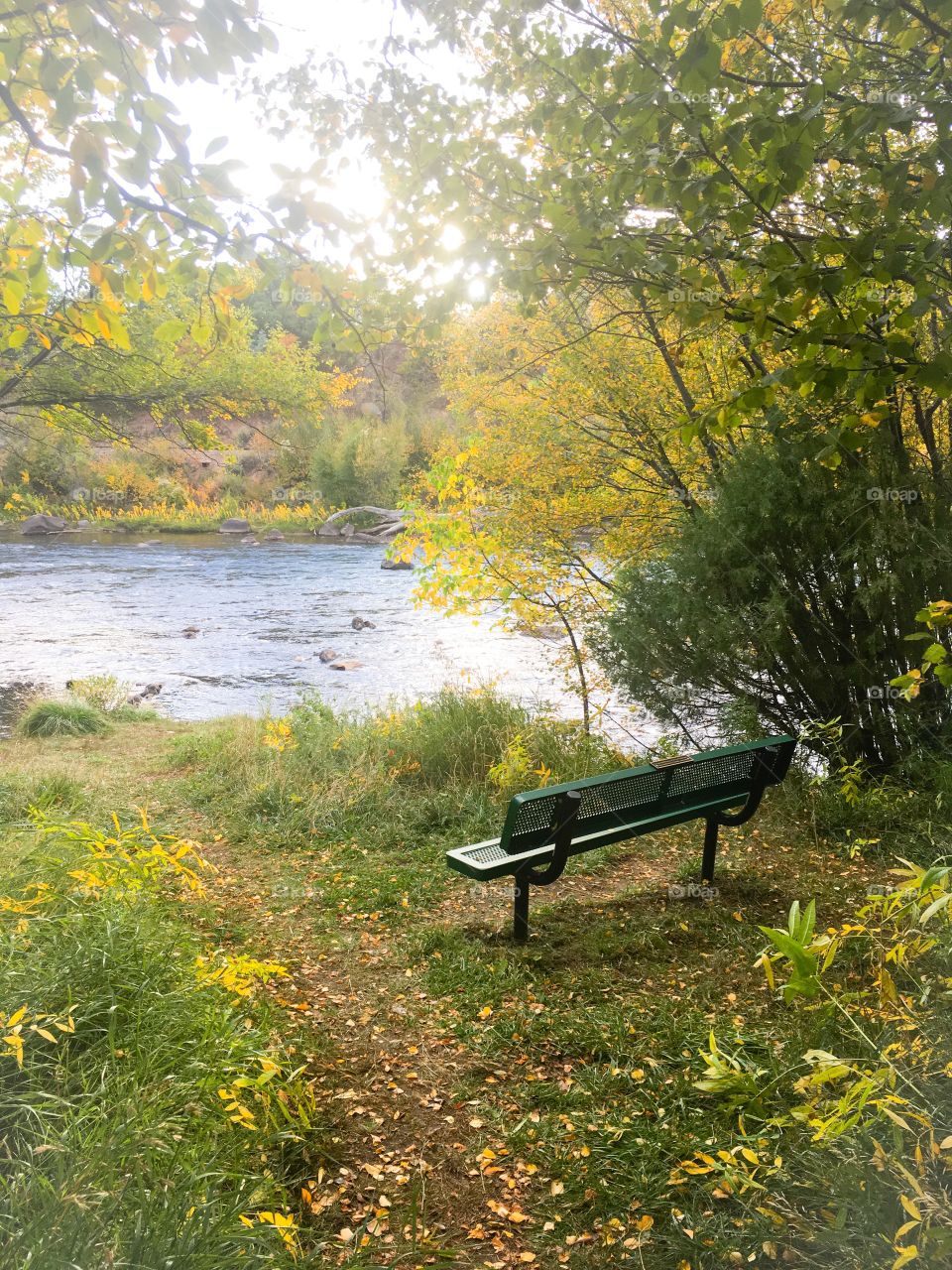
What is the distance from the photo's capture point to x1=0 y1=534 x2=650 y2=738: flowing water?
964cm

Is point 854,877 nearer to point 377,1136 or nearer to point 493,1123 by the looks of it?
point 493,1123

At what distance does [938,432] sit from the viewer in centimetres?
448

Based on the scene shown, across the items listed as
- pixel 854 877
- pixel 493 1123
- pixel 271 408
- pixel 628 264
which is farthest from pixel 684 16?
pixel 271 408

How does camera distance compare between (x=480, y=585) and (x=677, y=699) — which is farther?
(x=480, y=585)

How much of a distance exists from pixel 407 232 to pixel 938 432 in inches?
140

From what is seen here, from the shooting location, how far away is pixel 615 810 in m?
3.24

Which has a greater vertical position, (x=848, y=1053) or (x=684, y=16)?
(x=684, y=16)

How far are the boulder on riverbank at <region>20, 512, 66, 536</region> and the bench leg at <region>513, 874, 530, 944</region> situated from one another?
2321cm

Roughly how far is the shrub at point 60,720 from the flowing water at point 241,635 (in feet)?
4.32

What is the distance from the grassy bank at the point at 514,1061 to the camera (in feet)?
5.02
